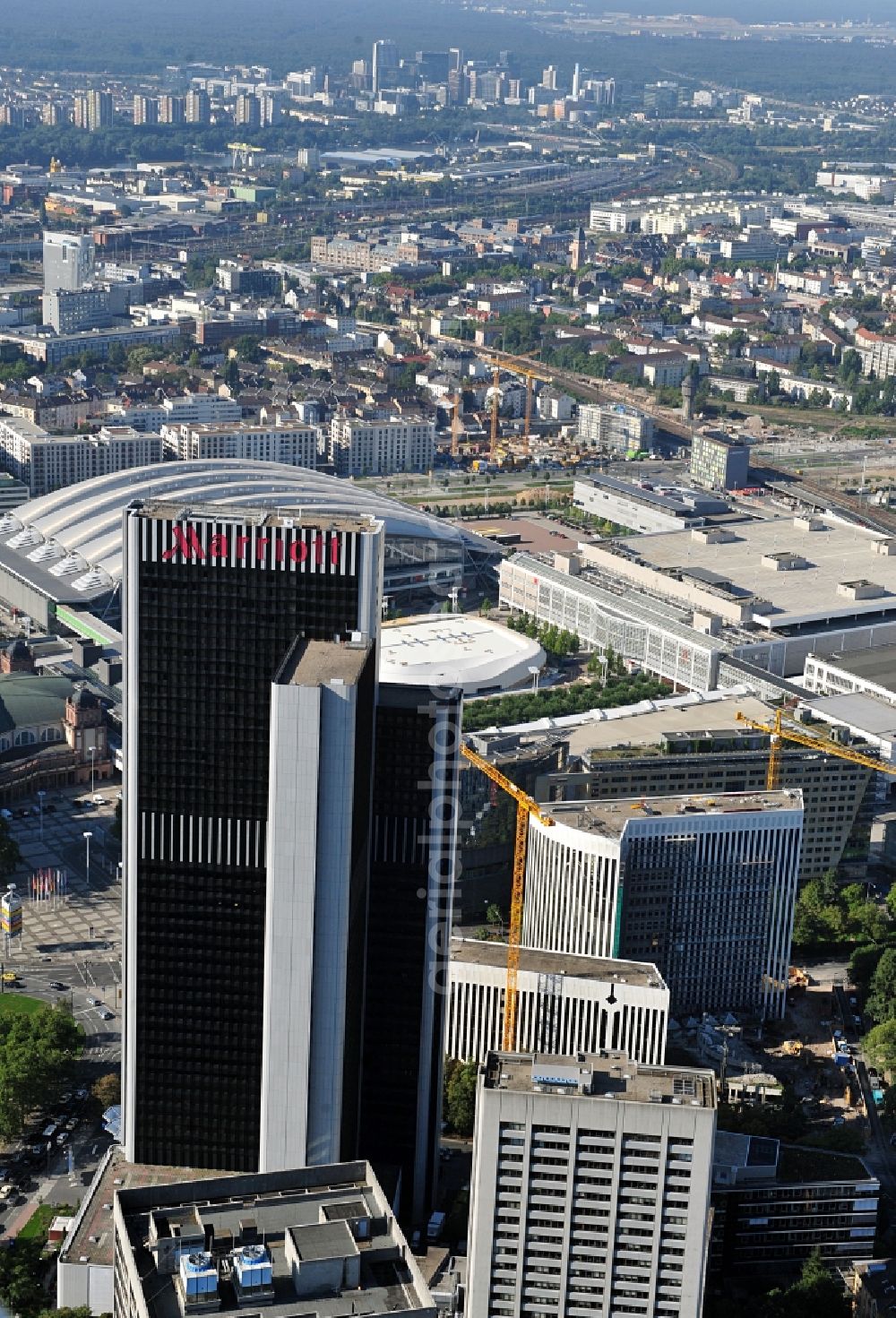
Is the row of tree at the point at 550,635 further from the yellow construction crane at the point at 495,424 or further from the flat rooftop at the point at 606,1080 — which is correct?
the flat rooftop at the point at 606,1080

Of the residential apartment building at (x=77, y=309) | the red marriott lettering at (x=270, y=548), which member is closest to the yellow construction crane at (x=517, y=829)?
the red marriott lettering at (x=270, y=548)

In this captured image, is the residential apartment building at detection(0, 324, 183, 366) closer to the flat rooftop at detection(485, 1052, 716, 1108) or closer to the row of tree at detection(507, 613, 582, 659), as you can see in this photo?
the row of tree at detection(507, 613, 582, 659)

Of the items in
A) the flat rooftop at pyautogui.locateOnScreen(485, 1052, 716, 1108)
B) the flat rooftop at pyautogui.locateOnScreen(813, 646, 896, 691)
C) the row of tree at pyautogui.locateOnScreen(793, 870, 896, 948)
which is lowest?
the row of tree at pyautogui.locateOnScreen(793, 870, 896, 948)

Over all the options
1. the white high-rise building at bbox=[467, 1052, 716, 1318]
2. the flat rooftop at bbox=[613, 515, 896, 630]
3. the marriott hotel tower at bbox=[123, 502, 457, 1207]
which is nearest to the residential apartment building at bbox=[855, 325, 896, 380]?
the flat rooftop at bbox=[613, 515, 896, 630]

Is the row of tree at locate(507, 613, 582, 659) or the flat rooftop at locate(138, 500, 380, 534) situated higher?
the flat rooftop at locate(138, 500, 380, 534)

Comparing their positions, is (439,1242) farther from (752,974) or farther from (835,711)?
(835,711)

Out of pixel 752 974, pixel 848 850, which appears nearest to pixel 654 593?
pixel 848 850
